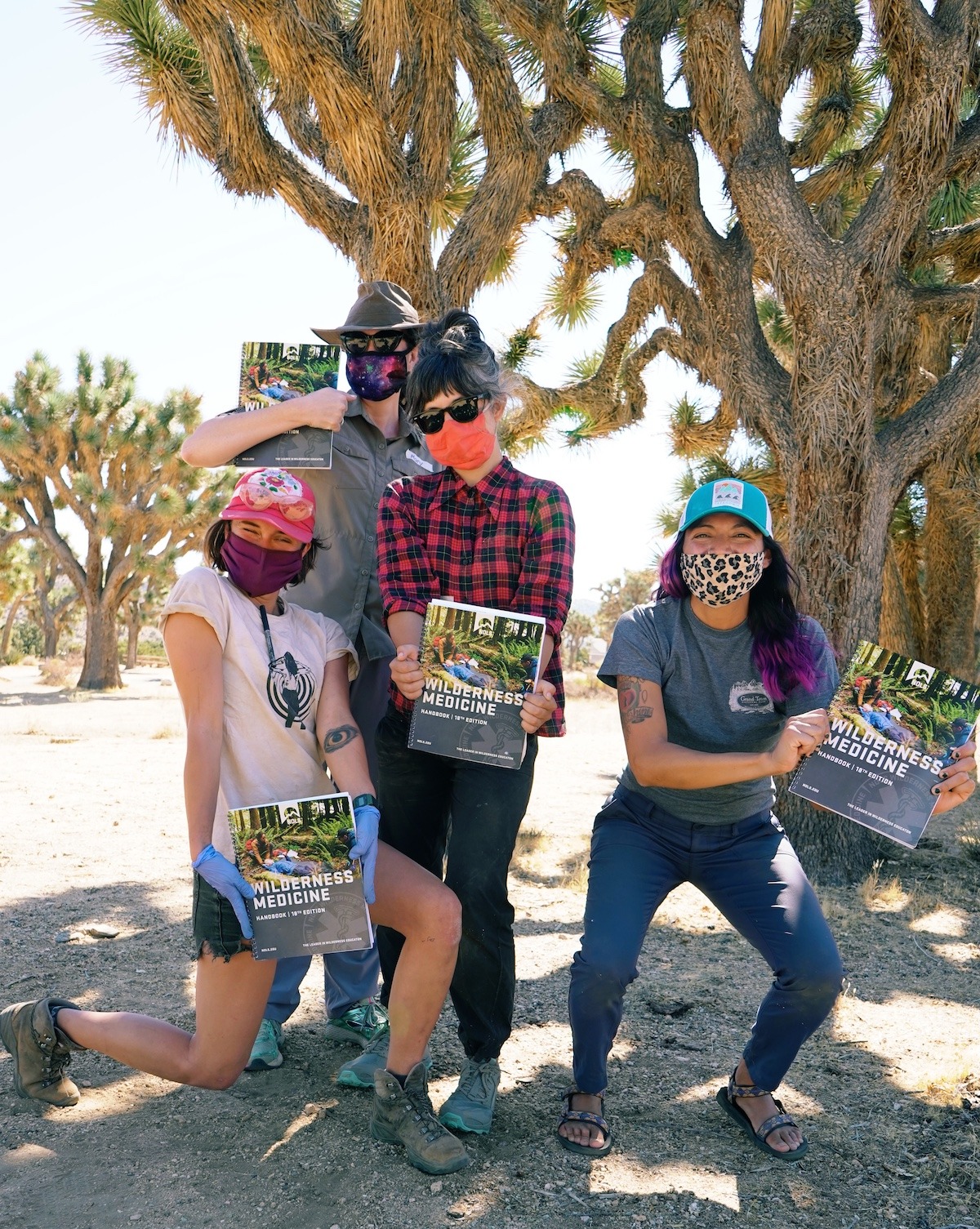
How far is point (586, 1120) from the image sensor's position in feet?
9.30

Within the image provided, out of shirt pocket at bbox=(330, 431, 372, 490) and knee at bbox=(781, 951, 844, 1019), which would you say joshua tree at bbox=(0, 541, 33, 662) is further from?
knee at bbox=(781, 951, 844, 1019)

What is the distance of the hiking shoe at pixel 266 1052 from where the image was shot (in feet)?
10.9

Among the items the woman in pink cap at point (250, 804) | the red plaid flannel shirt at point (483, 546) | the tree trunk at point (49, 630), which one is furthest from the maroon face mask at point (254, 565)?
the tree trunk at point (49, 630)

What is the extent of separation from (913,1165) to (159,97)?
730 centimetres

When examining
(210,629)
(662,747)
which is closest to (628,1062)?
(662,747)

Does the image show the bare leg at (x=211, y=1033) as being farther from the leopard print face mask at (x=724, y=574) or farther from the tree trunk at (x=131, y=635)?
A: the tree trunk at (x=131, y=635)

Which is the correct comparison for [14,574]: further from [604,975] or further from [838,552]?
[604,975]

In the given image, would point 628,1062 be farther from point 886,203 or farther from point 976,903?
point 886,203

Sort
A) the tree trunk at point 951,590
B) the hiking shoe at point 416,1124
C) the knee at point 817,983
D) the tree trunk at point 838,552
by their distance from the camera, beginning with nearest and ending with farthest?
the hiking shoe at point 416,1124
the knee at point 817,983
the tree trunk at point 838,552
the tree trunk at point 951,590

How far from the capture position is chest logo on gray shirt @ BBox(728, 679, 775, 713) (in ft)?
9.92

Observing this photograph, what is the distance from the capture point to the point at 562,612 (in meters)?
2.94

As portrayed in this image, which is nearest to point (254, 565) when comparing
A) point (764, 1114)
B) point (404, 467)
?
point (404, 467)

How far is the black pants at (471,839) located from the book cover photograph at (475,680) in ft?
0.45

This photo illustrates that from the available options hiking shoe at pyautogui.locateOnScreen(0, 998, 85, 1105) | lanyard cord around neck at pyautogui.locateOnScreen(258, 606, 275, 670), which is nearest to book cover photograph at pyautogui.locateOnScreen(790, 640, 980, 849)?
lanyard cord around neck at pyautogui.locateOnScreen(258, 606, 275, 670)
